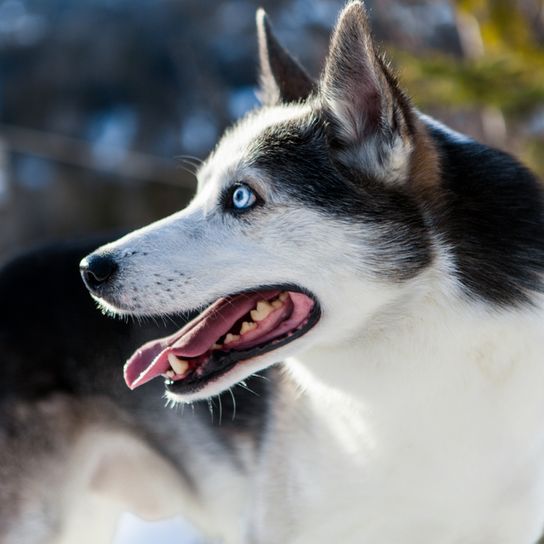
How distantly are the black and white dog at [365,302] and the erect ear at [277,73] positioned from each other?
213 mm

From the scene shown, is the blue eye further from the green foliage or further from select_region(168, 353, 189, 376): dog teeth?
the green foliage

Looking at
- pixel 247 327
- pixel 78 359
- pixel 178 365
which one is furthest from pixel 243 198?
pixel 78 359

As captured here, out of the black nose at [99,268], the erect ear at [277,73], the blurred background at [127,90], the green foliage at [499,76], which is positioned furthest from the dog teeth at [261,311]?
the blurred background at [127,90]

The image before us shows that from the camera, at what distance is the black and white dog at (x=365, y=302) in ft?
5.92

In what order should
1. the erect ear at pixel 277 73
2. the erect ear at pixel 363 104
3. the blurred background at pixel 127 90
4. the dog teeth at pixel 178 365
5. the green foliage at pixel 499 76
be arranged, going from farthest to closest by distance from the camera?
the blurred background at pixel 127 90 → the green foliage at pixel 499 76 → the erect ear at pixel 277 73 → the dog teeth at pixel 178 365 → the erect ear at pixel 363 104

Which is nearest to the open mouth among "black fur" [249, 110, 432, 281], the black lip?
the black lip

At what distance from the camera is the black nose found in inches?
70.7

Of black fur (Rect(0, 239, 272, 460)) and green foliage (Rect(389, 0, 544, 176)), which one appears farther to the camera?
green foliage (Rect(389, 0, 544, 176))

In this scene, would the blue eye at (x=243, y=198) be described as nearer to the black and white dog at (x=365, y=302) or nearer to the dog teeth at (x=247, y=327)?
the black and white dog at (x=365, y=302)

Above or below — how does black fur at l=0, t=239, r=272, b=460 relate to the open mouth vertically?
below

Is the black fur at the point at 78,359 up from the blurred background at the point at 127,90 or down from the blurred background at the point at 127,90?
up

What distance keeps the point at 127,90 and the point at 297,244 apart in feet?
31.6

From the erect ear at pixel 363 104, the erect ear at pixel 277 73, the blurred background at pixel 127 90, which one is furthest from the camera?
the blurred background at pixel 127 90

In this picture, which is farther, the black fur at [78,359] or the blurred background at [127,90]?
the blurred background at [127,90]
